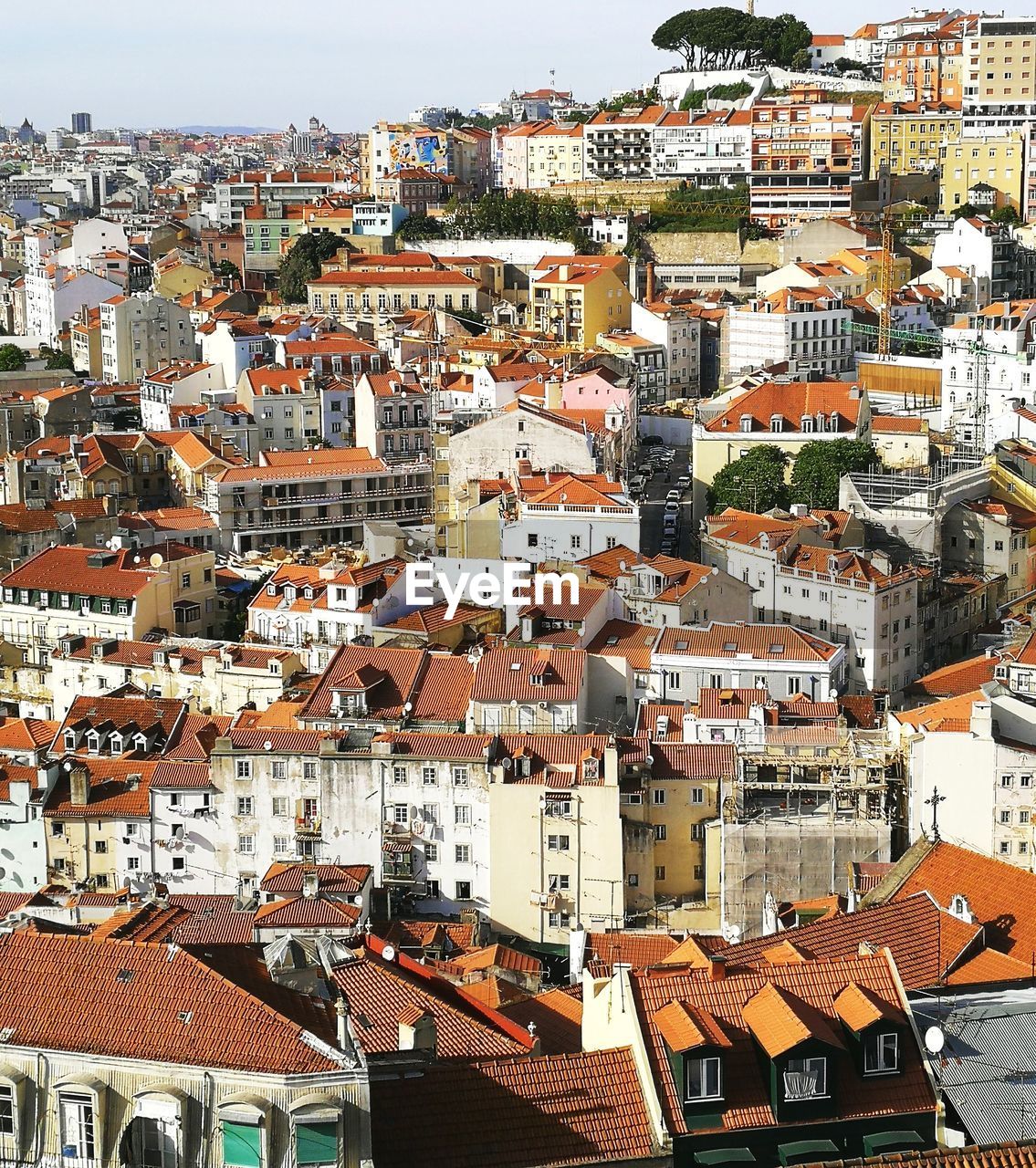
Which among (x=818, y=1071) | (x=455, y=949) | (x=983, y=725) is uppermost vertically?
(x=818, y=1071)

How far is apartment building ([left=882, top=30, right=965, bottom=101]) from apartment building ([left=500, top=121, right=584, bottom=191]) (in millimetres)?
11841

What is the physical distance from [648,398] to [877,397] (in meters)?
7.50

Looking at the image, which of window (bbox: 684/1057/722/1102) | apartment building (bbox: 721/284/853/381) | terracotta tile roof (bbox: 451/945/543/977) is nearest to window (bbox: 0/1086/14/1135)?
window (bbox: 684/1057/722/1102)

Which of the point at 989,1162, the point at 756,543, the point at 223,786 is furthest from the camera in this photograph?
the point at 756,543

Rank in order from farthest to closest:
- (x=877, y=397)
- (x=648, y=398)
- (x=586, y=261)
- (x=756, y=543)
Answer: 1. (x=586, y=261)
2. (x=648, y=398)
3. (x=877, y=397)
4. (x=756, y=543)

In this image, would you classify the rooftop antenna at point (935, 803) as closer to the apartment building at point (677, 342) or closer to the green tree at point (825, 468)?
the green tree at point (825, 468)

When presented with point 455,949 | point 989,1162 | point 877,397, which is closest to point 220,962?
point 989,1162

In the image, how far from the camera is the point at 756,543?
124ft

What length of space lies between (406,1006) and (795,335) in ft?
129

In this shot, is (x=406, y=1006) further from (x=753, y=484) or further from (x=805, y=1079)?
(x=753, y=484)

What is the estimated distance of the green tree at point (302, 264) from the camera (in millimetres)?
71562

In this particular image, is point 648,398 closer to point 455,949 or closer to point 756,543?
point 756,543

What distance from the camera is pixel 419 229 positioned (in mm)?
75250

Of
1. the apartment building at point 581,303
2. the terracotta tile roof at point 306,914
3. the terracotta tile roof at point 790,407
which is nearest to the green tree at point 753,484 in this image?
the terracotta tile roof at point 790,407
